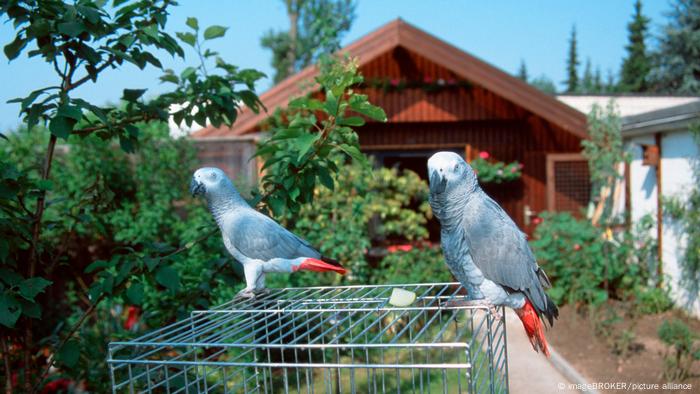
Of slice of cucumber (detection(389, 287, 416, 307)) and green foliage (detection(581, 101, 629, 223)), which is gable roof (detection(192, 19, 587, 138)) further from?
slice of cucumber (detection(389, 287, 416, 307))

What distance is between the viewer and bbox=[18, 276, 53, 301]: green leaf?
64.6 inches

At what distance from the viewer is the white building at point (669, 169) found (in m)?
5.43

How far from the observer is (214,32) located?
2.37 metres

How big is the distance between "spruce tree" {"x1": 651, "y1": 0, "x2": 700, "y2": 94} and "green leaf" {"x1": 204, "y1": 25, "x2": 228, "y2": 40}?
2218 cm

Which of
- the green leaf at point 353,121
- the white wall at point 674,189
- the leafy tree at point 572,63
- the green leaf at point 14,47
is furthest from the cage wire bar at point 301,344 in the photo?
the leafy tree at point 572,63

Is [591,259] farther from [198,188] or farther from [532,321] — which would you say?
[198,188]

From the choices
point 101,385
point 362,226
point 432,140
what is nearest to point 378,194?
point 362,226

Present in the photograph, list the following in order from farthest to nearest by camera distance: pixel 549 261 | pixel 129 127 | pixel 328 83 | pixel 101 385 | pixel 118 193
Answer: pixel 549 261 → pixel 118 193 → pixel 101 385 → pixel 129 127 → pixel 328 83

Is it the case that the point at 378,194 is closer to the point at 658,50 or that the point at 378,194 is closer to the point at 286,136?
the point at 286,136

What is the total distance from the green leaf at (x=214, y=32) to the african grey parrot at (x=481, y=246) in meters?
1.24

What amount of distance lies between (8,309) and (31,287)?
3.6 inches

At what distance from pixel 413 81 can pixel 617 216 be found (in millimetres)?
3266

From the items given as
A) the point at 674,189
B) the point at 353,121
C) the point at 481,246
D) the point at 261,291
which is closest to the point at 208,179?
the point at 261,291

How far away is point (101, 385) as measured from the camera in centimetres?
339
